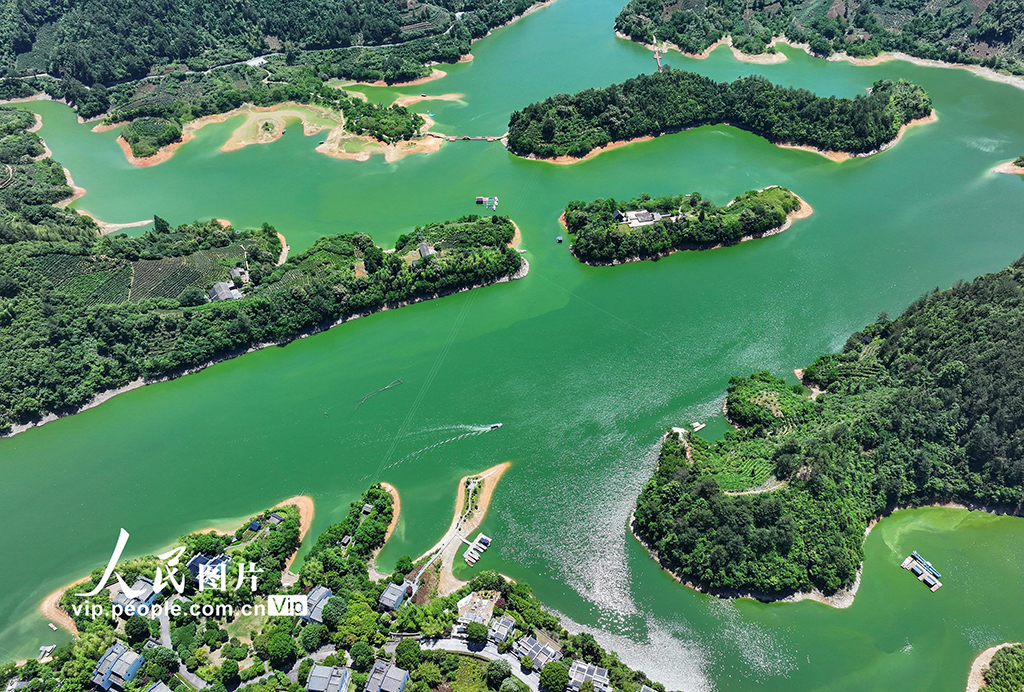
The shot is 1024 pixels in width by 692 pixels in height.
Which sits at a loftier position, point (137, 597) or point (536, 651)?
point (137, 597)

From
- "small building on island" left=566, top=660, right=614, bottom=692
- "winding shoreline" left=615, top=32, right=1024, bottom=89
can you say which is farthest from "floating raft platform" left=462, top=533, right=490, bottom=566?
"winding shoreline" left=615, top=32, right=1024, bottom=89

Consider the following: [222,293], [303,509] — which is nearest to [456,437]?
[303,509]

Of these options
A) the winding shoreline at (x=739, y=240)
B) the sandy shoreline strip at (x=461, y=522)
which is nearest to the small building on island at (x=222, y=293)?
the sandy shoreline strip at (x=461, y=522)

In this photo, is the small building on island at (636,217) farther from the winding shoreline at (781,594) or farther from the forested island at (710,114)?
the winding shoreline at (781,594)

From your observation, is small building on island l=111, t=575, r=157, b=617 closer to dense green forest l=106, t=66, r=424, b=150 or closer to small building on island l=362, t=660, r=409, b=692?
small building on island l=362, t=660, r=409, b=692

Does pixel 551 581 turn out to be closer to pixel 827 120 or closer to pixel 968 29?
pixel 827 120

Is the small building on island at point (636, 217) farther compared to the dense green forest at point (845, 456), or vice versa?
the small building on island at point (636, 217)

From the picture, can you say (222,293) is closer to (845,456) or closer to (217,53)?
(845,456)
